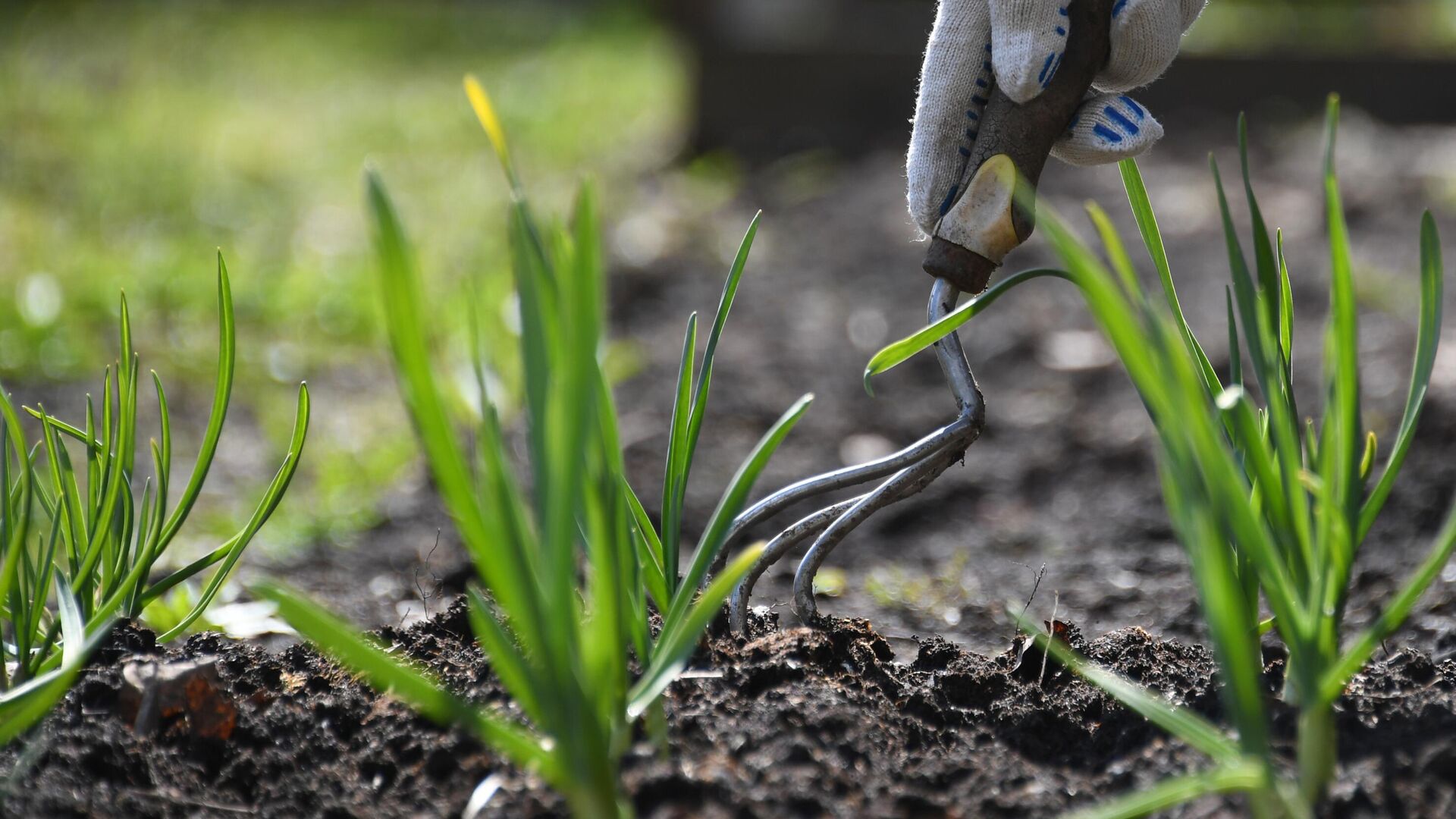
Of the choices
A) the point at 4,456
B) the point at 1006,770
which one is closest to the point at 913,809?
the point at 1006,770

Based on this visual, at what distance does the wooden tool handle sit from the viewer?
119cm

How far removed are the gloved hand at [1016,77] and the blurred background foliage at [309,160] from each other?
52 cm

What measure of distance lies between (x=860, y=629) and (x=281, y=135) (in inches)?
202

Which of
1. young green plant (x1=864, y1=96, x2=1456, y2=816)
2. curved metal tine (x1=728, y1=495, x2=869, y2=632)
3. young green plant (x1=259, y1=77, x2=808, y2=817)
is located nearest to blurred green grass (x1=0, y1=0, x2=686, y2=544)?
young green plant (x1=259, y1=77, x2=808, y2=817)

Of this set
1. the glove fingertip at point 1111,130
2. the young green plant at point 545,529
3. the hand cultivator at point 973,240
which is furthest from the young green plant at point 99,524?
the glove fingertip at point 1111,130

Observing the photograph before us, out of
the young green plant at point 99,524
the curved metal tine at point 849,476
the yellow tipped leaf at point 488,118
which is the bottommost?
the curved metal tine at point 849,476

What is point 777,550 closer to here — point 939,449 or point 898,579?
point 939,449

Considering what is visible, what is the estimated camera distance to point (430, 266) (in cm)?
395

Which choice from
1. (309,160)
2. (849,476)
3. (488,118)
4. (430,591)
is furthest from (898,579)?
(309,160)

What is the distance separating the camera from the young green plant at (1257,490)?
767 mm

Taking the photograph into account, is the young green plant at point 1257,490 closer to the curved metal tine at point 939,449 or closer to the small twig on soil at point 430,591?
the curved metal tine at point 939,449

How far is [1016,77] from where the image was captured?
1.18m

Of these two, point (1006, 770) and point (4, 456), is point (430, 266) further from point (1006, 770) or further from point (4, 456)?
point (1006, 770)

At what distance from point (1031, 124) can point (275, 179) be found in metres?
4.42
